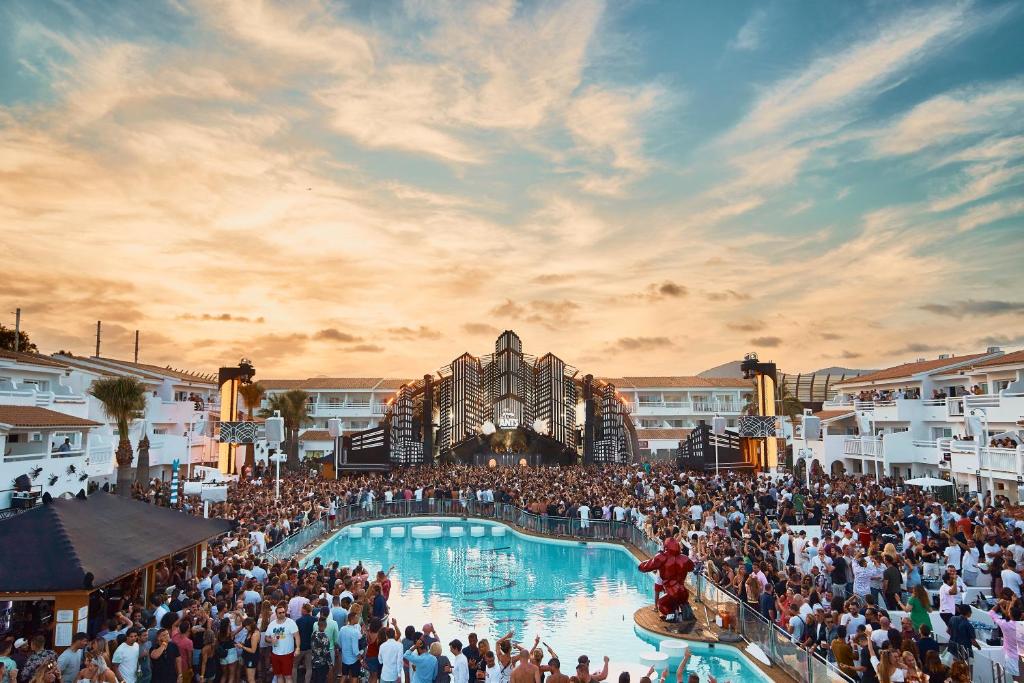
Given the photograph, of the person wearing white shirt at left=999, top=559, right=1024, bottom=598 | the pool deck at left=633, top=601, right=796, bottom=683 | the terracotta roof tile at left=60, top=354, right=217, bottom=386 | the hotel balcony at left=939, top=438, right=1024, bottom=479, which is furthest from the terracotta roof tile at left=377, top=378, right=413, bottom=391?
the person wearing white shirt at left=999, top=559, right=1024, bottom=598

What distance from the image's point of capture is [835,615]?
11.4 m

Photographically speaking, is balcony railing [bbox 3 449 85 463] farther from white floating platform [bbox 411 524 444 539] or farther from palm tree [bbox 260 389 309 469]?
palm tree [bbox 260 389 309 469]

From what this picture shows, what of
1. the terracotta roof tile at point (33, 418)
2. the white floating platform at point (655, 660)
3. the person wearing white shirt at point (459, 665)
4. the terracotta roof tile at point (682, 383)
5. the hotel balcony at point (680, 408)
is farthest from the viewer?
the terracotta roof tile at point (682, 383)

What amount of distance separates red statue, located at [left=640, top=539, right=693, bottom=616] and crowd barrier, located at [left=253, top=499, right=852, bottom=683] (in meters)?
0.53

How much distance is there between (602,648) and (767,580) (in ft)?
11.7

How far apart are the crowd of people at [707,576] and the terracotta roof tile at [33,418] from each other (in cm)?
676

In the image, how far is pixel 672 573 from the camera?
15.2 m

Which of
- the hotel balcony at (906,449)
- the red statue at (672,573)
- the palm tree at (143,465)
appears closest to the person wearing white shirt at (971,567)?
the red statue at (672,573)

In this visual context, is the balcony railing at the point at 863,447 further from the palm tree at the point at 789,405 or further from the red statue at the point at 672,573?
the red statue at the point at 672,573

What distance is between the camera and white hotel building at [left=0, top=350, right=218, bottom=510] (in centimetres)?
2478

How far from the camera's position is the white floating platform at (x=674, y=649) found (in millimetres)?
13656

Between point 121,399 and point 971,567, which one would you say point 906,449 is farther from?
point 121,399

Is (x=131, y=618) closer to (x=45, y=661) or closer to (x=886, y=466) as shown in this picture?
(x=45, y=661)

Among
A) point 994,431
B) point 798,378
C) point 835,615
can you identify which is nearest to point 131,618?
point 835,615
